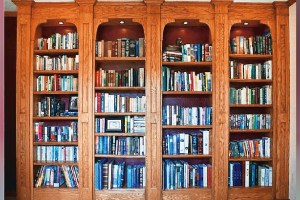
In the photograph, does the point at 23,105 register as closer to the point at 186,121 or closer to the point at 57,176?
the point at 57,176

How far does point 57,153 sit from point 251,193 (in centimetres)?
282

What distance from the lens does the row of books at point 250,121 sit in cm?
425

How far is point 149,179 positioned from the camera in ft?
13.4

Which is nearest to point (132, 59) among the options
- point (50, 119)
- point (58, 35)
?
point (58, 35)

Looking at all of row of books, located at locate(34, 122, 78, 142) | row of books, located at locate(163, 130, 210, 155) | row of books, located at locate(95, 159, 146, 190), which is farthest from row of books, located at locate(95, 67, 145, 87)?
row of books, located at locate(95, 159, 146, 190)

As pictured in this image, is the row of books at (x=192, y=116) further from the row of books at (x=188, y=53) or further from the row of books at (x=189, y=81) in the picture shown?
the row of books at (x=188, y=53)

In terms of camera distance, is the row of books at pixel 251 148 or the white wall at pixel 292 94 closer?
the white wall at pixel 292 94

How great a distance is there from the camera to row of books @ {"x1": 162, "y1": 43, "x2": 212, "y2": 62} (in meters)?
4.21

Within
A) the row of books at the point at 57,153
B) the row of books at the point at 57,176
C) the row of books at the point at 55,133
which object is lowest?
the row of books at the point at 57,176

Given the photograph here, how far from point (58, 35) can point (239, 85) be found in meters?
2.81

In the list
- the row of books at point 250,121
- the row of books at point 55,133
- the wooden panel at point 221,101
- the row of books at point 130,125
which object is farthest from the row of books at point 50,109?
the row of books at point 250,121

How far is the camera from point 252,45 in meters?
4.28

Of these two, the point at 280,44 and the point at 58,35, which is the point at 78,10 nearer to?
the point at 58,35

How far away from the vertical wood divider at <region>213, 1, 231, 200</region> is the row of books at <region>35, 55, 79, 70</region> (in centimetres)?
204
